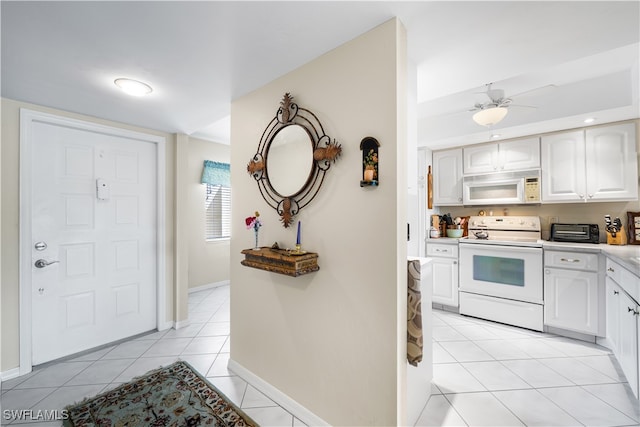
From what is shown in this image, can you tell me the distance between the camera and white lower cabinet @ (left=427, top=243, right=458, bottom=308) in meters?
3.43

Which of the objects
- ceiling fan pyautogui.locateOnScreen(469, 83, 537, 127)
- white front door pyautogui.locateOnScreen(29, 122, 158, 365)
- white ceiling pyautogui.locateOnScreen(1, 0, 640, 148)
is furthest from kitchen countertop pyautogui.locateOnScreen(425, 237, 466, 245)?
white front door pyautogui.locateOnScreen(29, 122, 158, 365)

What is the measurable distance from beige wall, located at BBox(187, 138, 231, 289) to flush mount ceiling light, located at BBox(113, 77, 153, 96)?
2147 mm

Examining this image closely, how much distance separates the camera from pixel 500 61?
1703mm

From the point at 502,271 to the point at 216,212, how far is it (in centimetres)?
426

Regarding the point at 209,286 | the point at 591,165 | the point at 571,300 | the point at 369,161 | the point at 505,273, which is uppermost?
the point at 591,165

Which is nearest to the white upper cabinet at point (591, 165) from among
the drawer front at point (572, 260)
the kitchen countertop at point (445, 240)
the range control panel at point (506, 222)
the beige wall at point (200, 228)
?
the range control panel at point (506, 222)

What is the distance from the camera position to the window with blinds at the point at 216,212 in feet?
14.7

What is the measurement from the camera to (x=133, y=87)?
2018 mm

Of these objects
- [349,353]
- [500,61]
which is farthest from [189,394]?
[500,61]

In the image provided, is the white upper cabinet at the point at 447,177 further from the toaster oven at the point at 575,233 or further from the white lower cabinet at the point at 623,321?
the white lower cabinet at the point at 623,321

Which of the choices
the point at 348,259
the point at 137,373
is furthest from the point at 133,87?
the point at 137,373

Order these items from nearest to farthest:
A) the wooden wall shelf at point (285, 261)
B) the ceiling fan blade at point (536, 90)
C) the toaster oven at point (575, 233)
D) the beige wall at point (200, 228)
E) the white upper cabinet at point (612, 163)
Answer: the wooden wall shelf at point (285, 261) < the ceiling fan blade at point (536, 90) < the white upper cabinet at point (612, 163) < the toaster oven at point (575, 233) < the beige wall at point (200, 228)

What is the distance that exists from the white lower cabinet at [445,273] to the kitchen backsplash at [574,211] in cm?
86

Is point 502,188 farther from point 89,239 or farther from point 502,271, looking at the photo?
point 89,239
